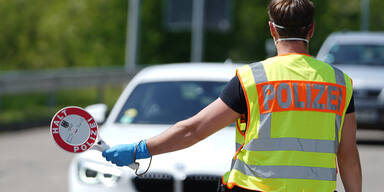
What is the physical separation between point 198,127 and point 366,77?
10.5 m

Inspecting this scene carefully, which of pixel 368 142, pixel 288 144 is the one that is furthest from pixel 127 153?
pixel 368 142

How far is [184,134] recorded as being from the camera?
10.1 feet

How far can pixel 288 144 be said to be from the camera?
9.78 ft

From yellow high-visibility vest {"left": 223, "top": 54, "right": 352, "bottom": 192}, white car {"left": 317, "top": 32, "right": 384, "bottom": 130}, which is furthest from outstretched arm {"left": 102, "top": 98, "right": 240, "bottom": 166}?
white car {"left": 317, "top": 32, "right": 384, "bottom": 130}

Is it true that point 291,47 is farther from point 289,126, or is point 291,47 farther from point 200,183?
point 200,183

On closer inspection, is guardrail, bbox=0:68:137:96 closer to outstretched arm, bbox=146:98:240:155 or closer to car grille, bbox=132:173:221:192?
car grille, bbox=132:173:221:192

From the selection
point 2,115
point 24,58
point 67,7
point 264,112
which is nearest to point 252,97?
point 264,112

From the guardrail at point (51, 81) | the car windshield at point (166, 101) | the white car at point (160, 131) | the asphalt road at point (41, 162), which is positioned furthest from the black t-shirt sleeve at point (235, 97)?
the guardrail at point (51, 81)

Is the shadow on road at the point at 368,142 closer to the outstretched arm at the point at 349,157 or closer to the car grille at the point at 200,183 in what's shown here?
the car grille at the point at 200,183

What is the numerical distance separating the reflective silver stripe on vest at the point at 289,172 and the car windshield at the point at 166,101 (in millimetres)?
3433

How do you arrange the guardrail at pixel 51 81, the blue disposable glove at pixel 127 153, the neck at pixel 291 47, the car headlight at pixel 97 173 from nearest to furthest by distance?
the neck at pixel 291 47, the blue disposable glove at pixel 127 153, the car headlight at pixel 97 173, the guardrail at pixel 51 81

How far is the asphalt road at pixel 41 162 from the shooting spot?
357 inches

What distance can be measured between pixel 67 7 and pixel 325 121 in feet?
130

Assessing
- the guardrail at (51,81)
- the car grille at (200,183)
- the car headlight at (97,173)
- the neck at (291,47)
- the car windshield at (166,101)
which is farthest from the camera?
the guardrail at (51,81)
